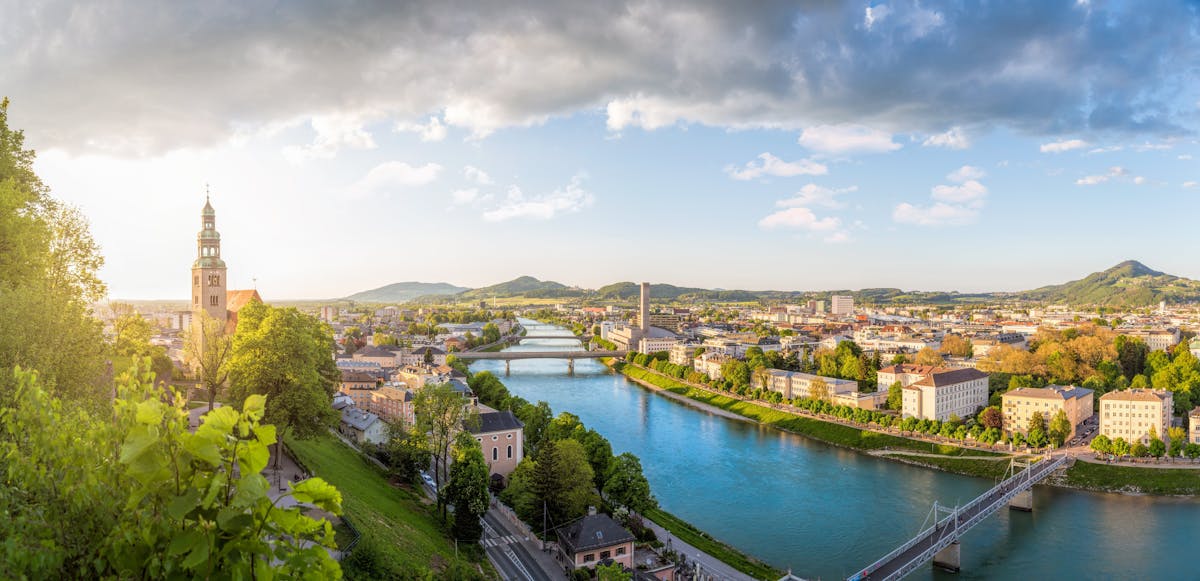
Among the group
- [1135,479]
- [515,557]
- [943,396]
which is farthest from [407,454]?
[943,396]

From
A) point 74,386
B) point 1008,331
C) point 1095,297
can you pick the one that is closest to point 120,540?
point 74,386

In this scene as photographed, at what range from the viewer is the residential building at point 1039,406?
Result: 74.1ft

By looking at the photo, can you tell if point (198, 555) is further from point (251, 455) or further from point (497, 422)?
point (497, 422)

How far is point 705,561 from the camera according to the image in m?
12.7

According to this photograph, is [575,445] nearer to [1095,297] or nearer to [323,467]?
[323,467]

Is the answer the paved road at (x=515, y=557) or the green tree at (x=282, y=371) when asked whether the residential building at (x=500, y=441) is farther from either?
the green tree at (x=282, y=371)

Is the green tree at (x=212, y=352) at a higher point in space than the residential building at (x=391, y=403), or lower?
higher

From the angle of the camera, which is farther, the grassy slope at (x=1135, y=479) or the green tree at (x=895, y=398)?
the green tree at (x=895, y=398)

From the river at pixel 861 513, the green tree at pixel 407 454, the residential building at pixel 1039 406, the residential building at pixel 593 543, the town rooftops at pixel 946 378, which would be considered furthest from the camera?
the town rooftops at pixel 946 378

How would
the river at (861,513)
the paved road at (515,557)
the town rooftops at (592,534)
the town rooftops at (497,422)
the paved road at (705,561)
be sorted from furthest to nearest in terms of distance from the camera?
the town rooftops at (497,422) → the river at (861,513) → the paved road at (705,561) → the town rooftops at (592,534) → the paved road at (515,557)

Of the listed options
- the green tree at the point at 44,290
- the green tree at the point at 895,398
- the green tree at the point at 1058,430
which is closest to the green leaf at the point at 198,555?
the green tree at the point at 44,290

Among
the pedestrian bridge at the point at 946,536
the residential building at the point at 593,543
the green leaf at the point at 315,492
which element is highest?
the green leaf at the point at 315,492

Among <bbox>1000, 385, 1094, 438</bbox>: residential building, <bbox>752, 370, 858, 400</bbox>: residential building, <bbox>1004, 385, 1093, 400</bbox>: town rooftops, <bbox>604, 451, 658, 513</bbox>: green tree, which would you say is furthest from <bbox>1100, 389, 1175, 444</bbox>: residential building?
<bbox>604, 451, 658, 513</bbox>: green tree

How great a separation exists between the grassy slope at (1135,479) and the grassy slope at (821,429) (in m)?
2.59
